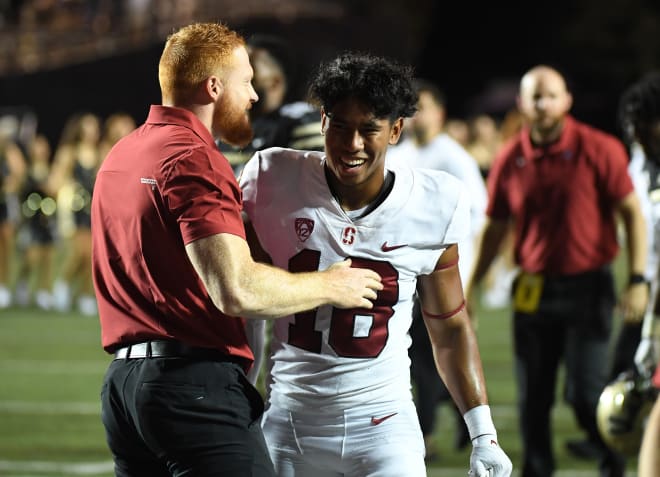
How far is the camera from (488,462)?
11.5 ft

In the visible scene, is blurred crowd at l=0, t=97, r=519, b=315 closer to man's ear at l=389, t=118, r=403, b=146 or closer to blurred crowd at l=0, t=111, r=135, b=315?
blurred crowd at l=0, t=111, r=135, b=315

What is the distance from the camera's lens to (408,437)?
349 cm

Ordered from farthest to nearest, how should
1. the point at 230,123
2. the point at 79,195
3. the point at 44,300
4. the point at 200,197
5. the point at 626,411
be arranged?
1. the point at 44,300
2. the point at 79,195
3. the point at 626,411
4. the point at 230,123
5. the point at 200,197

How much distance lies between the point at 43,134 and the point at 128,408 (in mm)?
20007

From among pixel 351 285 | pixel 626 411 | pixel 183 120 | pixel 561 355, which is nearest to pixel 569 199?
pixel 561 355

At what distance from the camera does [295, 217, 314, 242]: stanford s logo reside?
3510 millimetres

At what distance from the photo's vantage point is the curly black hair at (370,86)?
11.2ft

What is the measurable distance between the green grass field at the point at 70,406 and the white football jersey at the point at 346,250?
9.52 feet

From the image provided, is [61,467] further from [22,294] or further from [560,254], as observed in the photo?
[22,294]

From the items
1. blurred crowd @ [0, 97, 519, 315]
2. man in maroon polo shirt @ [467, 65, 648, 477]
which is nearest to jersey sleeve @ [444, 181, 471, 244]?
man in maroon polo shirt @ [467, 65, 648, 477]

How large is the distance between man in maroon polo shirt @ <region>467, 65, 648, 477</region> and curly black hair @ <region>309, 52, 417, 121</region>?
252 centimetres

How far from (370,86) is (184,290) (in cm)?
78

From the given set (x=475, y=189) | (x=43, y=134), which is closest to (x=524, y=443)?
(x=475, y=189)

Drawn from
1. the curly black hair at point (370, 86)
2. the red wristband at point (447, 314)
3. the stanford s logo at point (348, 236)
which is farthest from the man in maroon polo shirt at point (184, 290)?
the red wristband at point (447, 314)
